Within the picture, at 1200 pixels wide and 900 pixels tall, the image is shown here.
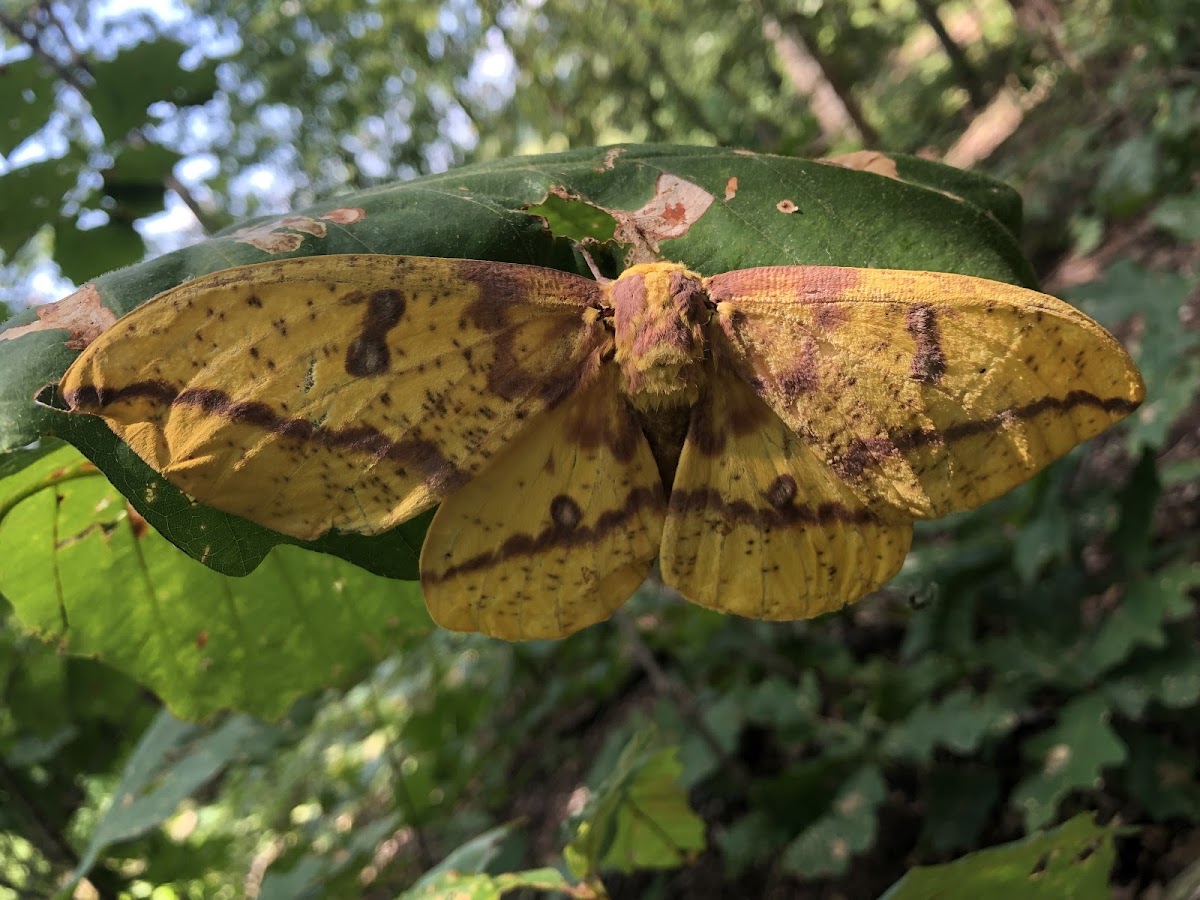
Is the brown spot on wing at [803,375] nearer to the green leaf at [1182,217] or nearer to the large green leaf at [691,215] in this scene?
the large green leaf at [691,215]

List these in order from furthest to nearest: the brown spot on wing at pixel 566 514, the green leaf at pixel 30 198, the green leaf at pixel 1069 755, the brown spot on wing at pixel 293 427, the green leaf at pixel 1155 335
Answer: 1. the green leaf at pixel 1155 335
2. the green leaf at pixel 1069 755
3. the green leaf at pixel 30 198
4. the brown spot on wing at pixel 566 514
5. the brown spot on wing at pixel 293 427

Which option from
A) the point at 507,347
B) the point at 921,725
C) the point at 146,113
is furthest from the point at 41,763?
the point at 921,725

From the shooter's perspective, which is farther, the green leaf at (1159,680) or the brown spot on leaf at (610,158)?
the green leaf at (1159,680)

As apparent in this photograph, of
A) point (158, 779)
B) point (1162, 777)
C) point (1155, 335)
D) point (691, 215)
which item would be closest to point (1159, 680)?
point (1162, 777)

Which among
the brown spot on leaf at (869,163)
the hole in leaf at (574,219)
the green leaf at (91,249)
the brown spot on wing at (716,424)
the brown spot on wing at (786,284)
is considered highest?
the green leaf at (91,249)

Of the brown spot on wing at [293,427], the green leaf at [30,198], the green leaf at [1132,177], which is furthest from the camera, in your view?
the green leaf at [1132,177]

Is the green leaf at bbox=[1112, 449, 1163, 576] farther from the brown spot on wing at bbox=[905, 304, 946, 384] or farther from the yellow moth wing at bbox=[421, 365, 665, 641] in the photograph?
the yellow moth wing at bbox=[421, 365, 665, 641]

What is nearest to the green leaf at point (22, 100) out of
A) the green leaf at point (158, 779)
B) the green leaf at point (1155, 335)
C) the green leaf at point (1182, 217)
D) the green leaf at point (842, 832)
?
the green leaf at point (158, 779)
